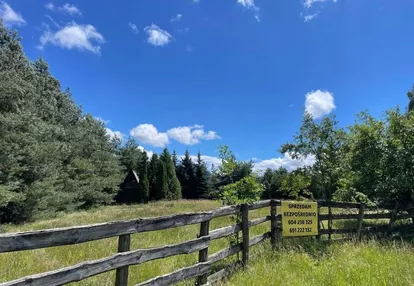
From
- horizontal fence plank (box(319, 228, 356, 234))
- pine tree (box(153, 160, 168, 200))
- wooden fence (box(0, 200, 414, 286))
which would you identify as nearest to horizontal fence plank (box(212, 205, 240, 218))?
wooden fence (box(0, 200, 414, 286))

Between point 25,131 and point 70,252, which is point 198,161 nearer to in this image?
point 25,131

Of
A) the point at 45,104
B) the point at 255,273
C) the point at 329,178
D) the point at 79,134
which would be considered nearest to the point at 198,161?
the point at 79,134

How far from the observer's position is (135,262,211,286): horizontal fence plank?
390cm

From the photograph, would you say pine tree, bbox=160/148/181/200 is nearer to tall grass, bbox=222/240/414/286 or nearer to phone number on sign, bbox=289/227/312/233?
phone number on sign, bbox=289/227/312/233

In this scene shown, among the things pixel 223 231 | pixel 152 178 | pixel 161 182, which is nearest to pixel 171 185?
pixel 161 182

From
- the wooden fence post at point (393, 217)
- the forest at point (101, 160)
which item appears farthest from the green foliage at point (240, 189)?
the wooden fence post at point (393, 217)

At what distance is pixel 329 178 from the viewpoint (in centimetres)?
955

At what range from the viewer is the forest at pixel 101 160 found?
9320mm

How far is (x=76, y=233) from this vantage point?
2.97 meters

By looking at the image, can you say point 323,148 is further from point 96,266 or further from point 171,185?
point 171,185

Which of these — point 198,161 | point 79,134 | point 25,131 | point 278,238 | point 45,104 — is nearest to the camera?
point 278,238

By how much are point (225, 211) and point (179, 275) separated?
1540mm

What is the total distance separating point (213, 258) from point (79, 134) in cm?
2898

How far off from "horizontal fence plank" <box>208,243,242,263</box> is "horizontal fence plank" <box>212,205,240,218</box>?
685mm
